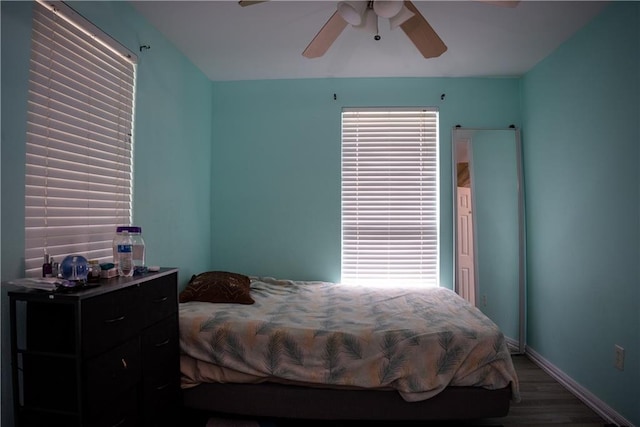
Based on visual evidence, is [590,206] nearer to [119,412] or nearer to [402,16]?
[402,16]

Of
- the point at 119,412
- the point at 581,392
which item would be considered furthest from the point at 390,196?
the point at 119,412

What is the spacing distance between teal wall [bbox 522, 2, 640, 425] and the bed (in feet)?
2.90

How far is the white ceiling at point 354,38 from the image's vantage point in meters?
2.20

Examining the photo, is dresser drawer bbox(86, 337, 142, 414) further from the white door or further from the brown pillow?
the white door

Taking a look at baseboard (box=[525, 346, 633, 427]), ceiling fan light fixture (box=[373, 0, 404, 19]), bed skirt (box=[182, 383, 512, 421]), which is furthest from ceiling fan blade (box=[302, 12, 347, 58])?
baseboard (box=[525, 346, 633, 427])

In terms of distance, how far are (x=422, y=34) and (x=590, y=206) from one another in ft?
5.60

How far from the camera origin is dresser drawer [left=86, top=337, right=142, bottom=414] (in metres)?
1.30

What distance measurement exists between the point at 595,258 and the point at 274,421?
240cm

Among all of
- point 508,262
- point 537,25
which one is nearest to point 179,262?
point 508,262

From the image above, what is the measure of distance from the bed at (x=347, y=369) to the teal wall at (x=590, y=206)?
0.88 meters

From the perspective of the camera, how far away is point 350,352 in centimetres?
188

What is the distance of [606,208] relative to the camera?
2.19 m

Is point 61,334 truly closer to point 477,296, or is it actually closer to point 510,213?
point 477,296

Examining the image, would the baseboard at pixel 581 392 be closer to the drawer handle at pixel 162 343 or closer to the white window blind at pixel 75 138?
the drawer handle at pixel 162 343
